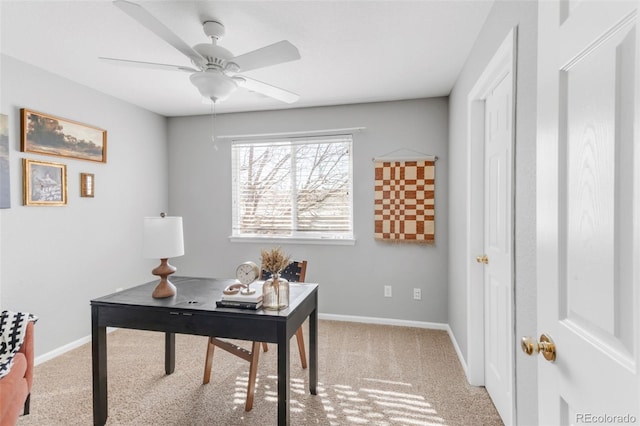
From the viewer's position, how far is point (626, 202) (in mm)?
585

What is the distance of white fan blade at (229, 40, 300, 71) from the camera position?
1.63 metres

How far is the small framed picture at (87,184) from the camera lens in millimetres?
3053

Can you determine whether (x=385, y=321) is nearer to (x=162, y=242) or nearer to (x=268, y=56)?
(x=162, y=242)

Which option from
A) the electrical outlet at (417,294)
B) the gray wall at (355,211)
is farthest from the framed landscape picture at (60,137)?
the electrical outlet at (417,294)

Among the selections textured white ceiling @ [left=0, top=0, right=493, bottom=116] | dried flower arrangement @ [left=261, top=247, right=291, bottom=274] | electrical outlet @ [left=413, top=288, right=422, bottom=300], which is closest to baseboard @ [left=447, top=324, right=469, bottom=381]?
electrical outlet @ [left=413, top=288, right=422, bottom=300]

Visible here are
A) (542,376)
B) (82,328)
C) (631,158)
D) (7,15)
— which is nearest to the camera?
(631,158)

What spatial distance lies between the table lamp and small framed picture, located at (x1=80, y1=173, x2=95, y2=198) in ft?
5.56

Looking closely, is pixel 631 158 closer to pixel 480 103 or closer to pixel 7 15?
pixel 480 103

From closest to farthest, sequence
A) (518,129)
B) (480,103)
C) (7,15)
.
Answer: (518,129)
(7,15)
(480,103)

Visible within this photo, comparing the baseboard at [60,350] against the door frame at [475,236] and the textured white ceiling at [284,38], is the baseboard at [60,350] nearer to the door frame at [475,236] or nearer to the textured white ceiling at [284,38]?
the textured white ceiling at [284,38]

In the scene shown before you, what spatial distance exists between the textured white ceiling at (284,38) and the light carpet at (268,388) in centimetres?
240

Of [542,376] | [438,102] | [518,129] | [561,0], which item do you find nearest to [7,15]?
[561,0]

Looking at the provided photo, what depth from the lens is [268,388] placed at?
2.30 meters

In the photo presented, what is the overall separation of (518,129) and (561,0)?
0.75m
